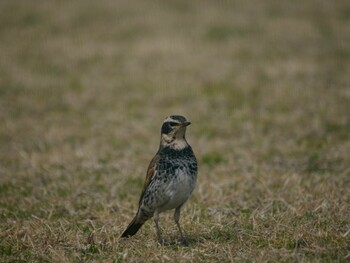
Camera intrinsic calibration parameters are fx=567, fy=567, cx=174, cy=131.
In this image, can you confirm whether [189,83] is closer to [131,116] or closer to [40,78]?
[131,116]

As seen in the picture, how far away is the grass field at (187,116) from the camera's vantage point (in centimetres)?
677

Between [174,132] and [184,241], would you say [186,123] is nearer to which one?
[174,132]

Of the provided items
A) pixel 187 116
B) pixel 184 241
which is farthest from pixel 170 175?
pixel 187 116

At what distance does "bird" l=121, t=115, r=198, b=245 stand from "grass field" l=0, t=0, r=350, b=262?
1.55ft

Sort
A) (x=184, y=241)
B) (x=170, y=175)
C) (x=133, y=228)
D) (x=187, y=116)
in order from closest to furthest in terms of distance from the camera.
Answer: (x=170, y=175) < (x=184, y=241) < (x=133, y=228) < (x=187, y=116)

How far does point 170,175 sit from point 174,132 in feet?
1.77

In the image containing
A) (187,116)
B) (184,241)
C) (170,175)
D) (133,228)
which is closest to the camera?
→ (170,175)

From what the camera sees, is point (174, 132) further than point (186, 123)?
Yes

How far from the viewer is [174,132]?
6.72 metres

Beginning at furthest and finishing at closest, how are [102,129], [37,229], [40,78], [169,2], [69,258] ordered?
[169,2], [40,78], [102,129], [37,229], [69,258]

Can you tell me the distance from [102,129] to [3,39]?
494 inches

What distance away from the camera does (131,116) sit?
15.4m

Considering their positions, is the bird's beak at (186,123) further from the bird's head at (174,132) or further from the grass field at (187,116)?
the grass field at (187,116)

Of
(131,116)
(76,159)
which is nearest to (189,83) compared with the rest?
(131,116)
